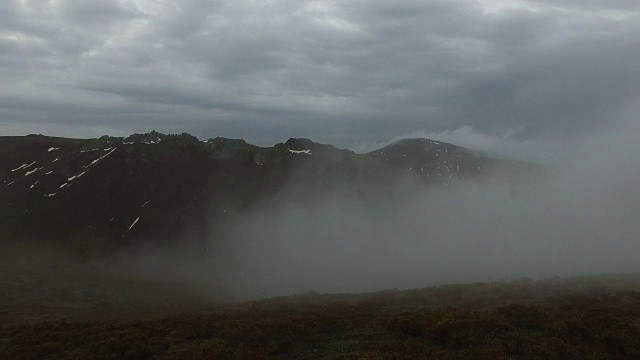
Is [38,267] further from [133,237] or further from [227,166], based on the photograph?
[227,166]

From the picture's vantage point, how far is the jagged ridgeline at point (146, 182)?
101 meters

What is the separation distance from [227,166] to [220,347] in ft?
377

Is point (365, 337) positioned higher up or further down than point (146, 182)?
further down

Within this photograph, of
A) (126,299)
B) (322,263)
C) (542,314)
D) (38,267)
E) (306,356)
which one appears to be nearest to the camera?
(306,356)

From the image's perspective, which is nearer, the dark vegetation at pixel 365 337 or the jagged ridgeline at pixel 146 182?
the dark vegetation at pixel 365 337

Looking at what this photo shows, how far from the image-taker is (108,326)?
29.0m

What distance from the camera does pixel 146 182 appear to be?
117 meters

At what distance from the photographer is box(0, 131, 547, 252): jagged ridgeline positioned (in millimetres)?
101312

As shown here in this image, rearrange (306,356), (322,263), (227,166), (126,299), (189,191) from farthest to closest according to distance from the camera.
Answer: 1. (227,166)
2. (189,191)
3. (322,263)
4. (126,299)
5. (306,356)

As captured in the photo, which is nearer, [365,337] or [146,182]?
[365,337]

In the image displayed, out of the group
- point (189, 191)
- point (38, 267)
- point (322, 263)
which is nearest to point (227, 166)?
point (189, 191)

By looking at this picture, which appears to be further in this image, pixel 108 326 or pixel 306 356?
pixel 108 326

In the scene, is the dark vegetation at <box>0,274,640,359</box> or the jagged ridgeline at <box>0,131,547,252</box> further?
the jagged ridgeline at <box>0,131,547,252</box>

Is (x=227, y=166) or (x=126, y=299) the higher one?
(x=227, y=166)
